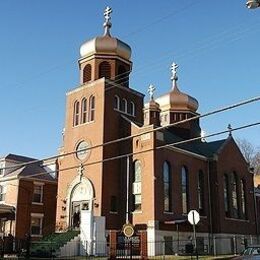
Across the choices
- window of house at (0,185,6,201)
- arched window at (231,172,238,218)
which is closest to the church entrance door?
window of house at (0,185,6,201)

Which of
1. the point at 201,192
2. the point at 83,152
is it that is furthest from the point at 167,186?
the point at 83,152

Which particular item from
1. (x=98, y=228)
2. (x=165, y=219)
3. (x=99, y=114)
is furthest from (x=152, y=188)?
(x=99, y=114)

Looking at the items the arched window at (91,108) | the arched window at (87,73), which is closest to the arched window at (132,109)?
the arched window at (91,108)

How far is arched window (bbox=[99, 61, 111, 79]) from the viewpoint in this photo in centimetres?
4131

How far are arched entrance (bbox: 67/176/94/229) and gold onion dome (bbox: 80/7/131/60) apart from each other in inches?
445

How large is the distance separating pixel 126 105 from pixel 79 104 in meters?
4.22

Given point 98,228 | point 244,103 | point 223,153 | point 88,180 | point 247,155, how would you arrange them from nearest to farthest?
point 244,103 < point 98,228 < point 88,180 < point 223,153 < point 247,155

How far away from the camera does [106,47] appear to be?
135 feet

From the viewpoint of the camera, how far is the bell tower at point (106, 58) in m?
41.2

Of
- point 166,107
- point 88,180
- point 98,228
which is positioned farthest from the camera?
point 166,107

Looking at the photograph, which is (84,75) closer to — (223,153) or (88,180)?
(88,180)

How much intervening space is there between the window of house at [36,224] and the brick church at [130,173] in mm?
5315

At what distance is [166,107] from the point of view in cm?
5406

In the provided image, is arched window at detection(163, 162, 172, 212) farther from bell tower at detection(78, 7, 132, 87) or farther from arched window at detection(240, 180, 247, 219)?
arched window at detection(240, 180, 247, 219)
